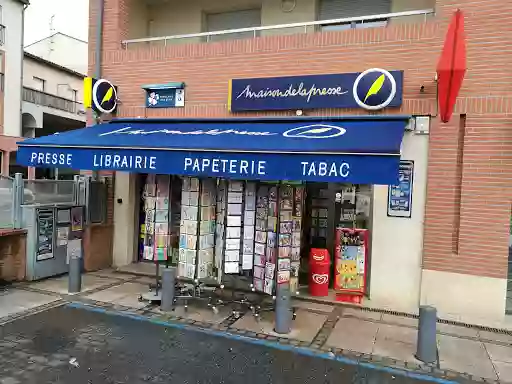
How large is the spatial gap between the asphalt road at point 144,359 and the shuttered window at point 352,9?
21.3 ft

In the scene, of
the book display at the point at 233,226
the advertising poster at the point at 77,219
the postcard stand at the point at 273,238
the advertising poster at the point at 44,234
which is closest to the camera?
the postcard stand at the point at 273,238

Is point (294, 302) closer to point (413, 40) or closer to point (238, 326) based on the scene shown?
point (238, 326)

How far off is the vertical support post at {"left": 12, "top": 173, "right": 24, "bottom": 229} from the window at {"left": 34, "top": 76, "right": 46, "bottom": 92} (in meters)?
22.3

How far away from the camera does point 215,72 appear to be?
841 centimetres

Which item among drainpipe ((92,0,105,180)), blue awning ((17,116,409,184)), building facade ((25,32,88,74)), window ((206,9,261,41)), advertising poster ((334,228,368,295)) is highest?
building facade ((25,32,88,74))

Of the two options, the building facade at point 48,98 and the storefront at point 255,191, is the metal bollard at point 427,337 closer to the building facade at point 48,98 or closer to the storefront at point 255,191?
the storefront at point 255,191

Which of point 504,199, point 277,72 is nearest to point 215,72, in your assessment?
point 277,72

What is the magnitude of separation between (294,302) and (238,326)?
5.30ft

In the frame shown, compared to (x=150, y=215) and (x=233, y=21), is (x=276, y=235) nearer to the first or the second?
(x=150, y=215)

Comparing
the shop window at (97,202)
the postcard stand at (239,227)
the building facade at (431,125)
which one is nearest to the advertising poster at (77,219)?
the shop window at (97,202)

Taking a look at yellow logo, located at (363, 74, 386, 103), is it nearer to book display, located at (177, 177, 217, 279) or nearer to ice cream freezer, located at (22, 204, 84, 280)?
book display, located at (177, 177, 217, 279)

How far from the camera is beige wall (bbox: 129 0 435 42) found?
8.77m

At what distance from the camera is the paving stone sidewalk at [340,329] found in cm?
512

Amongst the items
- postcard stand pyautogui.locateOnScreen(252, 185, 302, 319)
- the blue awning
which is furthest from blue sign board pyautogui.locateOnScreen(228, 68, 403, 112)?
postcard stand pyautogui.locateOnScreen(252, 185, 302, 319)
